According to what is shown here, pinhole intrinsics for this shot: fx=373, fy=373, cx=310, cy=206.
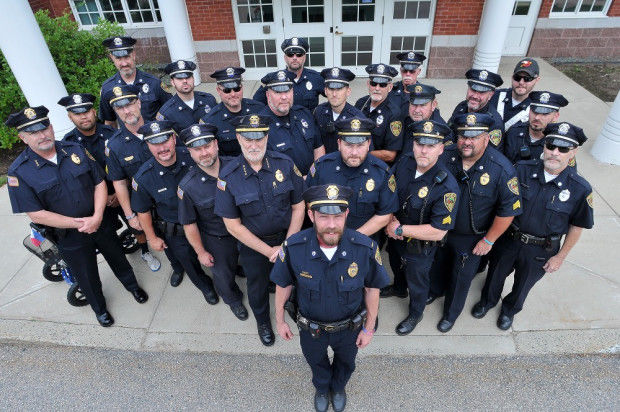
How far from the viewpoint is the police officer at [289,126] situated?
3.66 m

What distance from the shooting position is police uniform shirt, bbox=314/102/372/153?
12.8 ft

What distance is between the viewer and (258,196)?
9.45ft

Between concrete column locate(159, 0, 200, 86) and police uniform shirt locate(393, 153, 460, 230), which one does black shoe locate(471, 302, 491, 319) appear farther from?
concrete column locate(159, 0, 200, 86)

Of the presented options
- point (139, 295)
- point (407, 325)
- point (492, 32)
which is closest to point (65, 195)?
point (139, 295)

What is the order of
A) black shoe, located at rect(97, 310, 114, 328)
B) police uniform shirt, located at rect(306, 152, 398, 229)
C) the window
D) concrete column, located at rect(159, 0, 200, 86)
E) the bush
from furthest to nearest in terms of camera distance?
1. the window
2. concrete column, located at rect(159, 0, 200, 86)
3. the bush
4. black shoe, located at rect(97, 310, 114, 328)
5. police uniform shirt, located at rect(306, 152, 398, 229)

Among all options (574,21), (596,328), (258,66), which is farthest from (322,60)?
(596,328)

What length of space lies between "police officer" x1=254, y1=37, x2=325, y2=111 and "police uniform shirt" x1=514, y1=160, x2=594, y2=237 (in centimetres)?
271

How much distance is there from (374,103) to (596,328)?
303cm

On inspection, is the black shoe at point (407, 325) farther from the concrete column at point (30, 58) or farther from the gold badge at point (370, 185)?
the concrete column at point (30, 58)

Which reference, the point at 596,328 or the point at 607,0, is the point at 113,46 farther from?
the point at 607,0

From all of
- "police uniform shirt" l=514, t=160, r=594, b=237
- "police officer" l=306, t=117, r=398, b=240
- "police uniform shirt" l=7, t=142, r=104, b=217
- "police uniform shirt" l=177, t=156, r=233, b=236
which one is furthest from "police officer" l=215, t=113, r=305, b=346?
"police uniform shirt" l=514, t=160, r=594, b=237

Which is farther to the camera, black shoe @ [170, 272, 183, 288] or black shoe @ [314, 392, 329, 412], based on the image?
black shoe @ [170, 272, 183, 288]

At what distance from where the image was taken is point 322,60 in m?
8.62

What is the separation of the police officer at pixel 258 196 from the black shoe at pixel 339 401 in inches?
46.7
